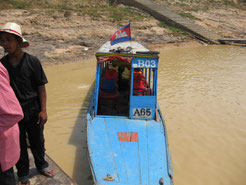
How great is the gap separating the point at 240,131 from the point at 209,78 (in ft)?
15.9

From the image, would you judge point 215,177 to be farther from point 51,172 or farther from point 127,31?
point 127,31

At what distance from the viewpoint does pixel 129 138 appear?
3.95m

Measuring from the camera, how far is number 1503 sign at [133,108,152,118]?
4672 millimetres

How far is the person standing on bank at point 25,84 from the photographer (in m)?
2.35

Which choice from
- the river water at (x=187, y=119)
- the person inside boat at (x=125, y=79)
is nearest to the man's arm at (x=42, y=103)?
the river water at (x=187, y=119)

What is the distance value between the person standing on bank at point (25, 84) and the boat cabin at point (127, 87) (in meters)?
2.08

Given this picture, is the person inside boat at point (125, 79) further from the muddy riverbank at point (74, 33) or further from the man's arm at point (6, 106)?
the muddy riverbank at point (74, 33)

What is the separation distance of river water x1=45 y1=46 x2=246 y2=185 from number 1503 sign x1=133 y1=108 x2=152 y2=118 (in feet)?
3.47

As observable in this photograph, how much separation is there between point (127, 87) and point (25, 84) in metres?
4.57

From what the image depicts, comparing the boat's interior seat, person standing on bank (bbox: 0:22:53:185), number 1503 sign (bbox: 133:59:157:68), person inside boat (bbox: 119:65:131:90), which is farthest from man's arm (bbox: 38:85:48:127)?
person inside boat (bbox: 119:65:131:90)

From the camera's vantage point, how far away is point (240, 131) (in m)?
5.65

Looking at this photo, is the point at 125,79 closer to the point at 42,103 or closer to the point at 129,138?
the point at 129,138

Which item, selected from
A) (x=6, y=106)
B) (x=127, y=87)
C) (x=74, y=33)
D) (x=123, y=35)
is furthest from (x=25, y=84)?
(x=74, y=33)

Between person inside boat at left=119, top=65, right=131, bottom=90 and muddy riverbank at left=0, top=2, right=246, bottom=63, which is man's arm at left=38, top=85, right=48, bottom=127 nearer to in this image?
person inside boat at left=119, top=65, right=131, bottom=90
